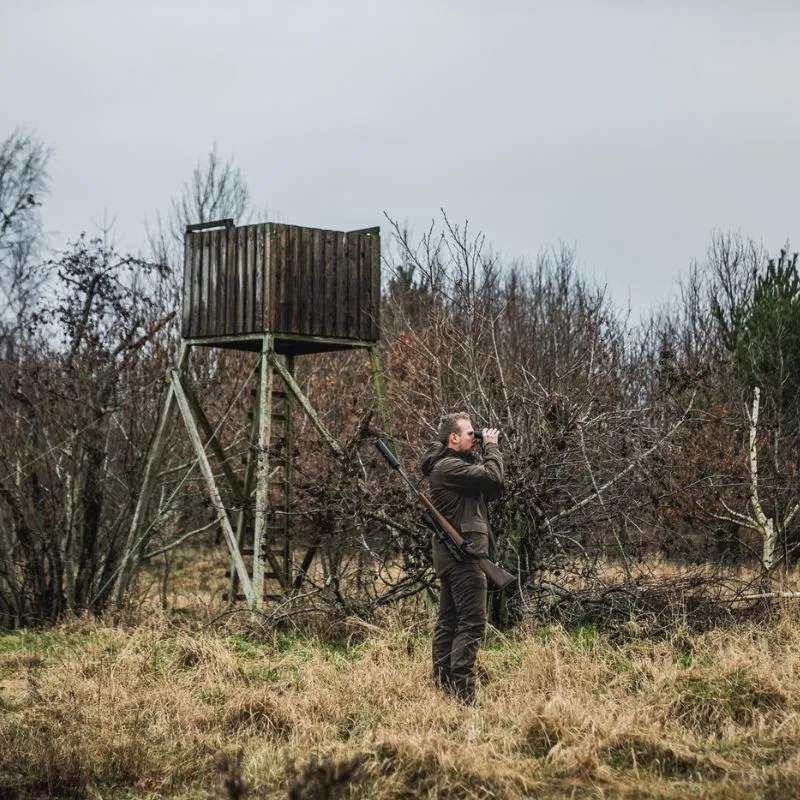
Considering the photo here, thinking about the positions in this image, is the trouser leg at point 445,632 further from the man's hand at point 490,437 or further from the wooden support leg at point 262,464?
the wooden support leg at point 262,464

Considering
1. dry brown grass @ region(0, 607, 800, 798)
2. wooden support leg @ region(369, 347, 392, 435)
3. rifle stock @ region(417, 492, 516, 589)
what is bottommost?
dry brown grass @ region(0, 607, 800, 798)

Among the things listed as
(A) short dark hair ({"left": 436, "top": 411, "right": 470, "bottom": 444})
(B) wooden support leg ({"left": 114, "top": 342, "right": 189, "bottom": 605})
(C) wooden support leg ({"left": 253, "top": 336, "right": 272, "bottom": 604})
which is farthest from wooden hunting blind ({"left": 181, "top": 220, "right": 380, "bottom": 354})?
(A) short dark hair ({"left": 436, "top": 411, "right": 470, "bottom": 444})

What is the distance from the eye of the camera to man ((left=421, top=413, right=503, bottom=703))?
8.10 m

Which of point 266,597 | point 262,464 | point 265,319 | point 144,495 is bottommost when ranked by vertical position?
point 266,597

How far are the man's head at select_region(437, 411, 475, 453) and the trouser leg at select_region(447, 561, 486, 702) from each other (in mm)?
833

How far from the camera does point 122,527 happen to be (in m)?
14.0

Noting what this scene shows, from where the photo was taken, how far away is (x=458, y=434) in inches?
335

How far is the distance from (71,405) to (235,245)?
277 cm

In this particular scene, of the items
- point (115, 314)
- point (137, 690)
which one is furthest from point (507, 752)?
point (115, 314)

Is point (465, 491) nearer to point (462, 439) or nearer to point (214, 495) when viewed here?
point (462, 439)

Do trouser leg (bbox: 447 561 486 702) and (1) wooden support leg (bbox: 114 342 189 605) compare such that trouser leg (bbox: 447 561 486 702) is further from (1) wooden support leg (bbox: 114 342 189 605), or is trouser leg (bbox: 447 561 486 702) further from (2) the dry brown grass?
(1) wooden support leg (bbox: 114 342 189 605)

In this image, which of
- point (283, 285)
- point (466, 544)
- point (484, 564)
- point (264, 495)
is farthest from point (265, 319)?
point (484, 564)

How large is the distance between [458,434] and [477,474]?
42 cm

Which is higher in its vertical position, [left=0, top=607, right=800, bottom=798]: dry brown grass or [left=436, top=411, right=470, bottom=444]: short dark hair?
[left=436, top=411, right=470, bottom=444]: short dark hair
